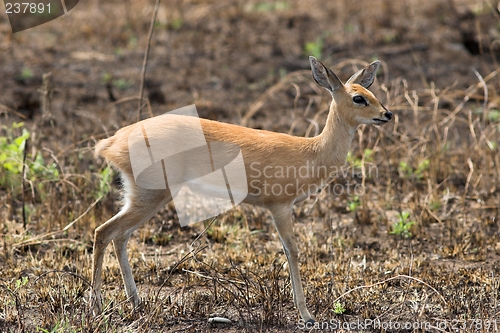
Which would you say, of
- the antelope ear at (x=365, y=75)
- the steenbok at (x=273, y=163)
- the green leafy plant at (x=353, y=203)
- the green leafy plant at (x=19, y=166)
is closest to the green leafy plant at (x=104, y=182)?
the green leafy plant at (x=19, y=166)

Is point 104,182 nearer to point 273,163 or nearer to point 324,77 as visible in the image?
point 273,163

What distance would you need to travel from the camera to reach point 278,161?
17.3ft

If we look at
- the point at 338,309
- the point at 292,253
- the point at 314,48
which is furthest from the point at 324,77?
the point at 314,48

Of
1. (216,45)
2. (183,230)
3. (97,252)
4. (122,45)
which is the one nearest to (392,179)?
(183,230)

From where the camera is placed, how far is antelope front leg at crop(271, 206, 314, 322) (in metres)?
5.13

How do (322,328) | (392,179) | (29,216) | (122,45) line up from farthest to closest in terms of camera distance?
(122,45), (392,179), (29,216), (322,328)

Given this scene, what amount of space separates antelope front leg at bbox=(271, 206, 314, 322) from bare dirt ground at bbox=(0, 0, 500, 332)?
15cm

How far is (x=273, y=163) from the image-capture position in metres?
5.27

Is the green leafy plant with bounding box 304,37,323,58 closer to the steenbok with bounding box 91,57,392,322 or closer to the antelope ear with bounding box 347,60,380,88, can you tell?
the antelope ear with bounding box 347,60,380,88

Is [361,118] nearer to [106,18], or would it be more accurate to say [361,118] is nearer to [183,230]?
[183,230]

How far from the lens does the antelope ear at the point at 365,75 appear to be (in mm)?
5582

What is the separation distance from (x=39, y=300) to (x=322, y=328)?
215 cm

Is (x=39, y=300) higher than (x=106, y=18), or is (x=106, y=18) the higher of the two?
(x=106, y=18)

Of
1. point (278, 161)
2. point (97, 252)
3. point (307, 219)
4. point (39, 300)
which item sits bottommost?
point (307, 219)
